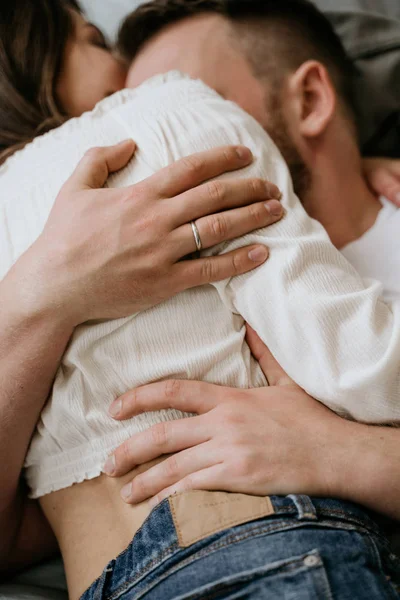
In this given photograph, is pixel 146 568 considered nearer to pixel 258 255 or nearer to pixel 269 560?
pixel 269 560

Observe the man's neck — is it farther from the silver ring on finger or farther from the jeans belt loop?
the jeans belt loop

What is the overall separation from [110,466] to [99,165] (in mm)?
440

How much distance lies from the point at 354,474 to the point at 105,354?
37 centimetres

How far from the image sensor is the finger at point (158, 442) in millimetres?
738

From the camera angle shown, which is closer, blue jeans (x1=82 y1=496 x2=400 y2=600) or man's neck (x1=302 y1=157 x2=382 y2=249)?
blue jeans (x1=82 y1=496 x2=400 y2=600)

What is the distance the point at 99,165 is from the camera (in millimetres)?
817

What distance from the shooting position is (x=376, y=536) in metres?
0.69

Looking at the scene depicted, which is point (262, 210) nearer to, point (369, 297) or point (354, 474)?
point (369, 297)

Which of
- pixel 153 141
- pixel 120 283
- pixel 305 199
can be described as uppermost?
pixel 153 141

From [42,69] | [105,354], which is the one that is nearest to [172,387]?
[105,354]

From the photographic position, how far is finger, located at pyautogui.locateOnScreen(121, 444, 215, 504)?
0.72 meters

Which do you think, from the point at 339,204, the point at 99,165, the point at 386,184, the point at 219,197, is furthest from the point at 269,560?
the point at 386,184

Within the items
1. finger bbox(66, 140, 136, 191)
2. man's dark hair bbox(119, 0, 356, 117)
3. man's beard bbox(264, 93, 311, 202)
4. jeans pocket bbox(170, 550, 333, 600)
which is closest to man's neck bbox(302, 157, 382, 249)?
man's beard bbox(264, 93, 311, 202)

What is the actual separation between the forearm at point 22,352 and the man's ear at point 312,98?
69 centimetres
